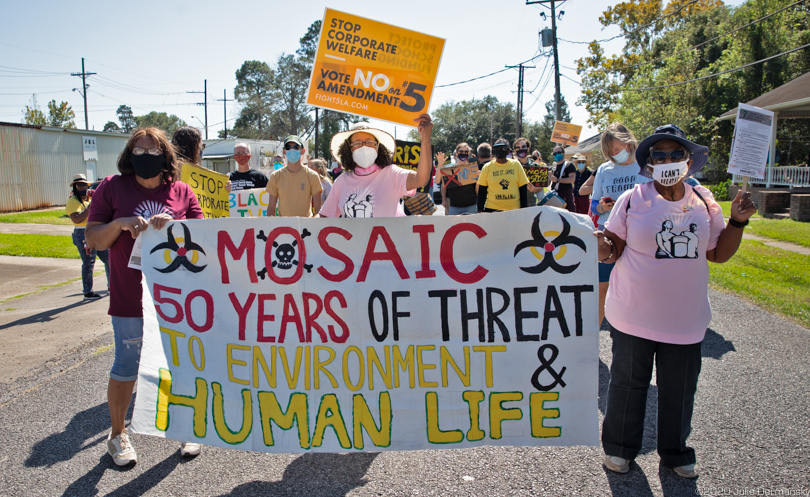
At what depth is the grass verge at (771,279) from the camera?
6664 millimetres

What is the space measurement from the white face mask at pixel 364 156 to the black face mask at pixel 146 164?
129 cm

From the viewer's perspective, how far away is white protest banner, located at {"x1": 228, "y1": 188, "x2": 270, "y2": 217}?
7.74 m

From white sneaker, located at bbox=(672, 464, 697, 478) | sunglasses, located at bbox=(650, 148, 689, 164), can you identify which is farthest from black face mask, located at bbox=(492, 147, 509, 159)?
white sneaker, located at bbox=(672, 464, 697, 478)

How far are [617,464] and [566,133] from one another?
13994 millimetres

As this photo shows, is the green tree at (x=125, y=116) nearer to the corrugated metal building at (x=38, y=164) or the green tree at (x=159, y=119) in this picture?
the green tree at (x=159, y=119)

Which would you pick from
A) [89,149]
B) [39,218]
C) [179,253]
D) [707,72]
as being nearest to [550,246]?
[179,253]

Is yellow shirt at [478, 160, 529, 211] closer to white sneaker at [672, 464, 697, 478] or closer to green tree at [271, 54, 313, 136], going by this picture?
white sneaker at [672, 464, 697, 478]

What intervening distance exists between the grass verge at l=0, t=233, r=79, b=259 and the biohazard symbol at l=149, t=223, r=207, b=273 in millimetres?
10022

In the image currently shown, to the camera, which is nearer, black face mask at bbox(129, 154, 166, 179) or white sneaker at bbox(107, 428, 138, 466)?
white sneaker at bbox(107, 428, 138, 466)

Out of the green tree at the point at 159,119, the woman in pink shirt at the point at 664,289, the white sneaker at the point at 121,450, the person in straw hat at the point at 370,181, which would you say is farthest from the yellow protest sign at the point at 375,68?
the green tree at the point at 159,119

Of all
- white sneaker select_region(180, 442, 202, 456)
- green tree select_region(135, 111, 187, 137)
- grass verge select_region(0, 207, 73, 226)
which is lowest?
white sneaker select_region(180, 442, 202, 456)

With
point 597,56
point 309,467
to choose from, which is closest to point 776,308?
point 309,467

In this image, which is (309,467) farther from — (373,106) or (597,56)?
(597,56)

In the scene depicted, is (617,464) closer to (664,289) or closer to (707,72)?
(664,289)
